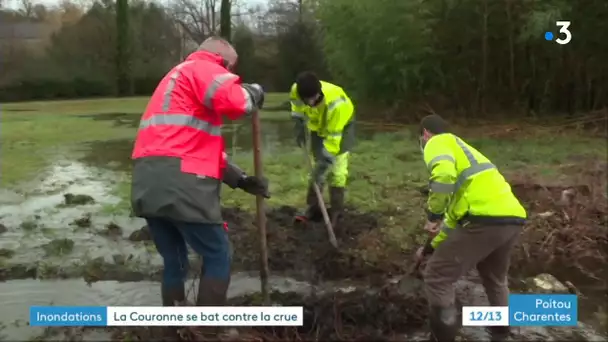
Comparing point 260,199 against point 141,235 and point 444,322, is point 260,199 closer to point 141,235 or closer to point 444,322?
point 444,322

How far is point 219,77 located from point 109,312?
1693 millimetres

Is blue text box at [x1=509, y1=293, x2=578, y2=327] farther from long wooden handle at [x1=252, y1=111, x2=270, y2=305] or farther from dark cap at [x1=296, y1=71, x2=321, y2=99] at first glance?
dark cap at [x1=296, y1=71, x2=321, y2=99]

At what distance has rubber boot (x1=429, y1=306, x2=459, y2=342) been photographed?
394cm

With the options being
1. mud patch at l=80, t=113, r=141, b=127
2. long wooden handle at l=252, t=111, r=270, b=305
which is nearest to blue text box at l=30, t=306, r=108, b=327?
long wooden handle at l=252, t=111, r=270, b=305

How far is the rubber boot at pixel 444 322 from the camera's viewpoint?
12.9ft

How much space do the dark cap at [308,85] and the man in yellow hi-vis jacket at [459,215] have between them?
2.28 metres

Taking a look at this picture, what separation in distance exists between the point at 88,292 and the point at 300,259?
1.94 meters

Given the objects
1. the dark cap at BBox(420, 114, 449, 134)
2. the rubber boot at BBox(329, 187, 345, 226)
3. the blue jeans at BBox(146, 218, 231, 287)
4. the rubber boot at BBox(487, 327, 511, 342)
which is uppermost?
the dark cap at BBox(420, 114, 449, 134)

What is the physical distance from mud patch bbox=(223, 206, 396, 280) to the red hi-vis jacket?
2221 millimetres

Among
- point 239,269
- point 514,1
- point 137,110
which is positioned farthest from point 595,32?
point 137,110

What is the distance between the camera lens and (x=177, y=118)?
3752 millimetres

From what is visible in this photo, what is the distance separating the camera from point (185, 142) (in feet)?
12.3

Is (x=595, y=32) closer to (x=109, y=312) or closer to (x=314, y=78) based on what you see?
(x=314, y=78)

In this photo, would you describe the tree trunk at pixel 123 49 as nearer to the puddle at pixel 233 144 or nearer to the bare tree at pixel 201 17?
the bare tree at pixel 201 17
